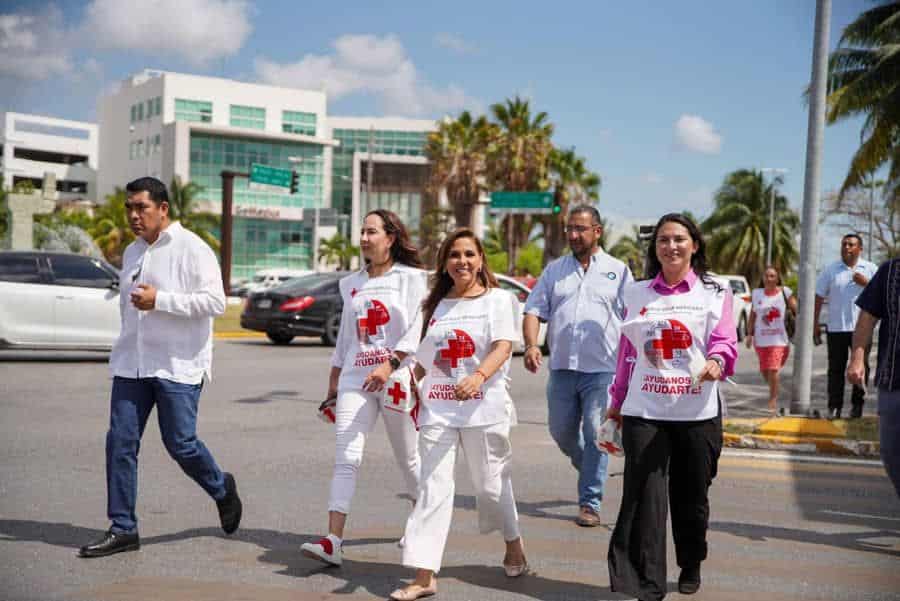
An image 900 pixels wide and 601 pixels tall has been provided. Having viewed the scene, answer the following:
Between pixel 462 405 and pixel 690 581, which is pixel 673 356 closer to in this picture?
pixel 462 405

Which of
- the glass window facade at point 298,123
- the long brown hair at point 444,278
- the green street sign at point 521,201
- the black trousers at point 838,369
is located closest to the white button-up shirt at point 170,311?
the long brown hair at point 444,278

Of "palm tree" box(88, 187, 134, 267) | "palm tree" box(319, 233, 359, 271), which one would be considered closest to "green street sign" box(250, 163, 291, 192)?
"palm tree" box(88, 187, 134, 267)

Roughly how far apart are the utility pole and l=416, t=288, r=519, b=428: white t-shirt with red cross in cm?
683

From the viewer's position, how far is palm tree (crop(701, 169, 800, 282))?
7019cm

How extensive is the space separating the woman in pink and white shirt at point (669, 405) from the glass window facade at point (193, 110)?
80377 mm

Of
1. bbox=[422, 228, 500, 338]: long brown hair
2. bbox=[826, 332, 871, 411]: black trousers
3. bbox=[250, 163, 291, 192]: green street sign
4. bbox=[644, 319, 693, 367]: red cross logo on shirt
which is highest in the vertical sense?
bbox=[250, 163, 291, 192]: green street sign

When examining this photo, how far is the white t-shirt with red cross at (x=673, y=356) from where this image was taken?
183 inches

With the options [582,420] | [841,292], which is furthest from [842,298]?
[582,420]

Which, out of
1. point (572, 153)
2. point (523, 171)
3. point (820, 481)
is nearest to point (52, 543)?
point (820, 481)

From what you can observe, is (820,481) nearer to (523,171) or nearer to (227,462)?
(227,462)

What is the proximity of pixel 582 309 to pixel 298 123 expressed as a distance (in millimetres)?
81427

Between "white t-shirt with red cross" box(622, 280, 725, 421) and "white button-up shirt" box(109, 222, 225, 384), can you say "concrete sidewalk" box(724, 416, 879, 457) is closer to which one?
"white t-shirt with red cross" box(622, 280, 725, 421)

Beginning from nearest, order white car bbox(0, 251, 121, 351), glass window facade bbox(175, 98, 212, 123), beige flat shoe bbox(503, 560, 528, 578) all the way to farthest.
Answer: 1. beige flat shoe bbox(503, 560, 528, 578)
2. white car bbox(0, 251, 121, 351)
3. glass window facade bbox(175, 98, 212, 123)

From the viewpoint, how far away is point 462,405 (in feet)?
15.8
